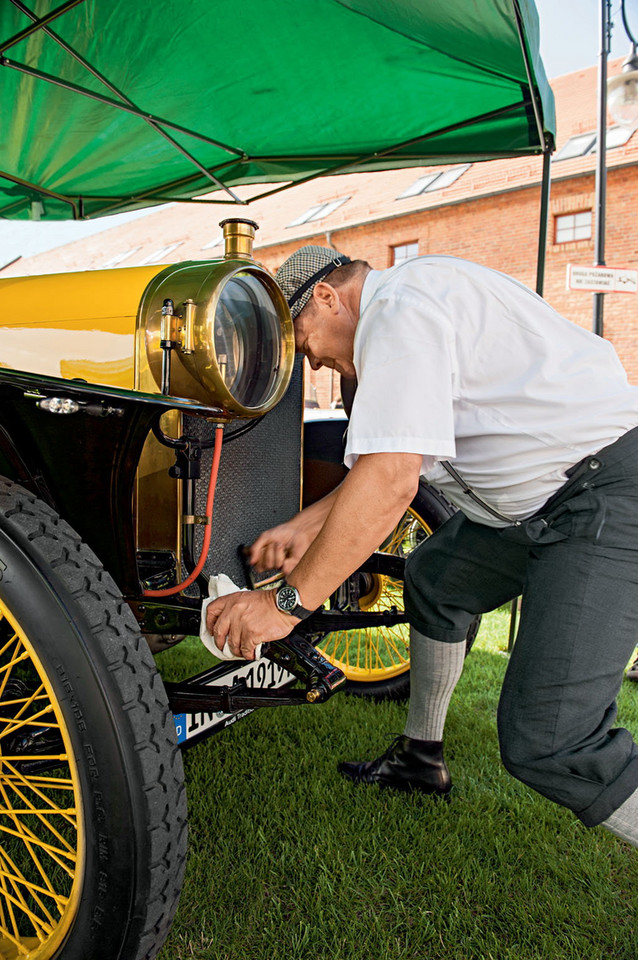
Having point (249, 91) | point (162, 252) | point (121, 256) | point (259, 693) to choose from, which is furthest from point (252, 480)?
point (121, 256)

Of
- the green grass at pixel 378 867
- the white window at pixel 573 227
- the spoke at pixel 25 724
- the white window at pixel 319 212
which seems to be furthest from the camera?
the white window at pixel 319 212

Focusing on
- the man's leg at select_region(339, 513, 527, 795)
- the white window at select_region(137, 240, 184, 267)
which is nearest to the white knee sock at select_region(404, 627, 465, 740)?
the man's leg at select_region(339, 513, 527, 795)

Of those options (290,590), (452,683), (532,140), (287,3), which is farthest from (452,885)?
(532,140)

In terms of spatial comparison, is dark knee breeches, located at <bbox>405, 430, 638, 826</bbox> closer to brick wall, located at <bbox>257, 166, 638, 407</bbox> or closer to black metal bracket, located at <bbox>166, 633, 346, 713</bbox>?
black metal bracket, located at <bbox>166, 633, 346, 713</bbox>

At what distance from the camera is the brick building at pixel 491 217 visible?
15.2 metres

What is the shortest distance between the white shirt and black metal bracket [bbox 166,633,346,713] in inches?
19.5

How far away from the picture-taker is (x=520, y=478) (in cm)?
162

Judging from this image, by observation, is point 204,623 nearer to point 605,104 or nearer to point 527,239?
point 605,104

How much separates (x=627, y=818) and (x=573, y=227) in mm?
17209

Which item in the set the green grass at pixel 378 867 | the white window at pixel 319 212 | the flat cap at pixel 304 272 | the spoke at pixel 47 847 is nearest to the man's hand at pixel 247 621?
the spoke at pixel 47 847

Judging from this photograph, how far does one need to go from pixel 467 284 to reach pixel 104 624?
1039 mm

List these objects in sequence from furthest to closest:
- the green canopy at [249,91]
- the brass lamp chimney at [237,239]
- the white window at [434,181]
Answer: the white window at [434,181]
the green canopy at [249,91]
the brass lamp chimney at [237,239]

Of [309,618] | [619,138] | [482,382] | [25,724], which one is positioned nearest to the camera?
[25,724]

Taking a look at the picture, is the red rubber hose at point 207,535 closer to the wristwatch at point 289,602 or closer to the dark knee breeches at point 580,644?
the wristwatch at point 289,602
